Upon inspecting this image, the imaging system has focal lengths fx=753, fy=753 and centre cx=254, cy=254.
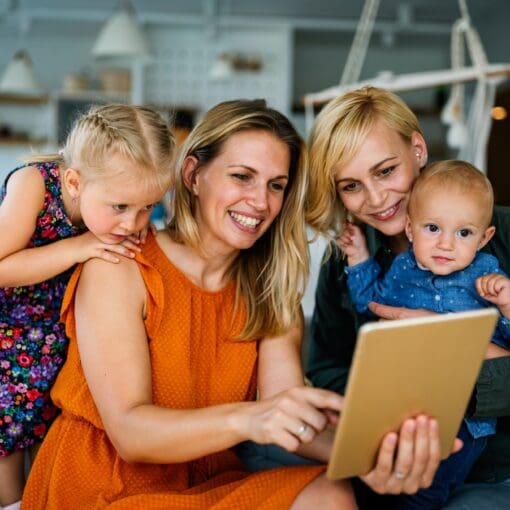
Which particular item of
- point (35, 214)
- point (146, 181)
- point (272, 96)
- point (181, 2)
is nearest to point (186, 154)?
point (146, 181)

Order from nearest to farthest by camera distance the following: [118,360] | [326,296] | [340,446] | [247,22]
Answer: [340,446] → [118,360] → [326,296] → [247,22]

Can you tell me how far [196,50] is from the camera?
930cm

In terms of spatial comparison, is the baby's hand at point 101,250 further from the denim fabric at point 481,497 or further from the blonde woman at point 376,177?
the denim fabric at point 481,497

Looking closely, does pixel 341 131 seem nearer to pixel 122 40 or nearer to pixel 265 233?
pixel 265 233

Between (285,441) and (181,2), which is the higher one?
(181,2)

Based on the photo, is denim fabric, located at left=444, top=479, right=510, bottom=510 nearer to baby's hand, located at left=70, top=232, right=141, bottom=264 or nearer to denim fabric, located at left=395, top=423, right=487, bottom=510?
denim fabric, located at left=395, top=423, right=487, bottom=510

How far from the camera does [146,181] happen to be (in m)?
1.73

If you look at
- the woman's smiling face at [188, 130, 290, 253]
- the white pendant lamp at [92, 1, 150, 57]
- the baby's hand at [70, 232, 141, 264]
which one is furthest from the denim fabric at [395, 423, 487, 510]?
the white pendant lamp at [92, 1, 150, 57]

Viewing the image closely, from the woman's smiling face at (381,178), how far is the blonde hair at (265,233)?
16 centimetres

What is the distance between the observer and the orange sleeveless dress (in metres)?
1.53

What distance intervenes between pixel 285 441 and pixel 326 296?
1085mm

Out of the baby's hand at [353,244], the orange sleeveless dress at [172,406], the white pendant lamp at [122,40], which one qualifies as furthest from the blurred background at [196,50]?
the orange sleeveless dress at [172,406]

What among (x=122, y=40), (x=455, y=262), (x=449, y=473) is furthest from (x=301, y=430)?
(x=122, y=40)

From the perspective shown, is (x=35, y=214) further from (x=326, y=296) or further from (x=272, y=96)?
(x=272, y=96)
